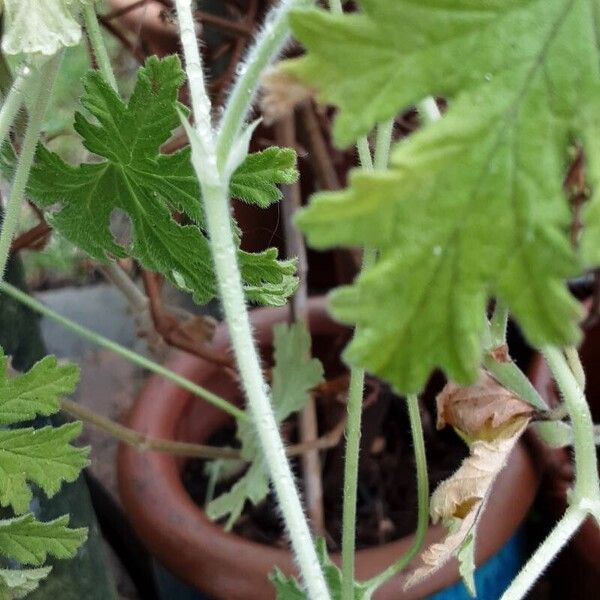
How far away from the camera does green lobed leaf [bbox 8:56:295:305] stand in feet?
1.61

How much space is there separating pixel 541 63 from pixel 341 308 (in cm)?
10

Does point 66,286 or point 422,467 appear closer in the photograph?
point 422,467

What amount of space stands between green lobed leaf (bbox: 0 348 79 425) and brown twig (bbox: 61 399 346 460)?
16 centimetres

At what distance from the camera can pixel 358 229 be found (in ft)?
0.86

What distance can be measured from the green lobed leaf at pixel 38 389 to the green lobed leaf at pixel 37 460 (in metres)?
0.01

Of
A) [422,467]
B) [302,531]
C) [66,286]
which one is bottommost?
[66,286]

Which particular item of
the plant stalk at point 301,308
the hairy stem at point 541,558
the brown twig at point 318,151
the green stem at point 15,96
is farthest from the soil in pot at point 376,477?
the green stem at point 15,96

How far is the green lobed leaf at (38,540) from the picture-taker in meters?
0.51

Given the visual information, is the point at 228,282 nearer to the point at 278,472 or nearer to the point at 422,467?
the point at 278,472

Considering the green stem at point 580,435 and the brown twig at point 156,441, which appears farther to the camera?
the brown twig at point 156,441

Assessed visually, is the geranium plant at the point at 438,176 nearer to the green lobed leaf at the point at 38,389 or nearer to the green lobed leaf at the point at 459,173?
the green lobed leaf at the point at 459,173

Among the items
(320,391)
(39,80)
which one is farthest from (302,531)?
(320,391)

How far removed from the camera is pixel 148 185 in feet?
1.76

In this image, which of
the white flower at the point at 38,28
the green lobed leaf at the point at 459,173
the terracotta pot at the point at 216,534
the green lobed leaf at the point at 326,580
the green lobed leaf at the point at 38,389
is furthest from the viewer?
the terracotta pot at the point at 216,534
